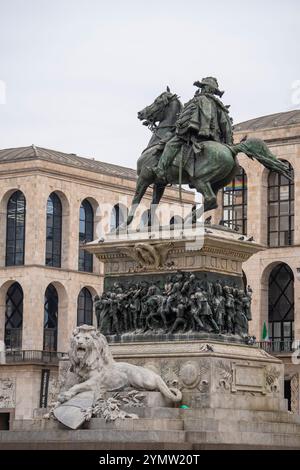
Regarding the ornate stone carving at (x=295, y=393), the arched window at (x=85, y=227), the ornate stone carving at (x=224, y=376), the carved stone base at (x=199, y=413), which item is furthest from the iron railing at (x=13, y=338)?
the ornate stone carving at (x=224, y=376)

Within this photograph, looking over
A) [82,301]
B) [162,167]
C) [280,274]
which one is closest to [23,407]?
[82,301]

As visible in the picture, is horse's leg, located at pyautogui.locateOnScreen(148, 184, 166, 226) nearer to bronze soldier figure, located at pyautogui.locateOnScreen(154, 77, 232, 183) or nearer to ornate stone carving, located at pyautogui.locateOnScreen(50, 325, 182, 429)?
bronze soldier figure, located at pyautogui.locateOnScreen(154, 77, 232, 183)

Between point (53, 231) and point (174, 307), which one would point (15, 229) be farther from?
point (174, 307)

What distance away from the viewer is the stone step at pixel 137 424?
31766mm

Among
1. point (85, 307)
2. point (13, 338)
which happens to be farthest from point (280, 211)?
point (13, 338)

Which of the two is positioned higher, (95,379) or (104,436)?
(95,379)

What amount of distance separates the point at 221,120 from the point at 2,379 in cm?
5245

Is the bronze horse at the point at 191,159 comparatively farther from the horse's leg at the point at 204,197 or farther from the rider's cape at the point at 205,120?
the rider's cape at the point at 205,120

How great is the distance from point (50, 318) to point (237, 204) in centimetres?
1424

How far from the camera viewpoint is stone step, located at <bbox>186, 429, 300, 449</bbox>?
3141 cm

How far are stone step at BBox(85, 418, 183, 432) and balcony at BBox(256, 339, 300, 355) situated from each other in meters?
45.7

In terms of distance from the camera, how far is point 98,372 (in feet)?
109

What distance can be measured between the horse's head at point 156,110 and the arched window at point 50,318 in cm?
5284

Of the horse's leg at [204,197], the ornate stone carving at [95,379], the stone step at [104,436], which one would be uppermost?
the horse's leg at [204,197]
